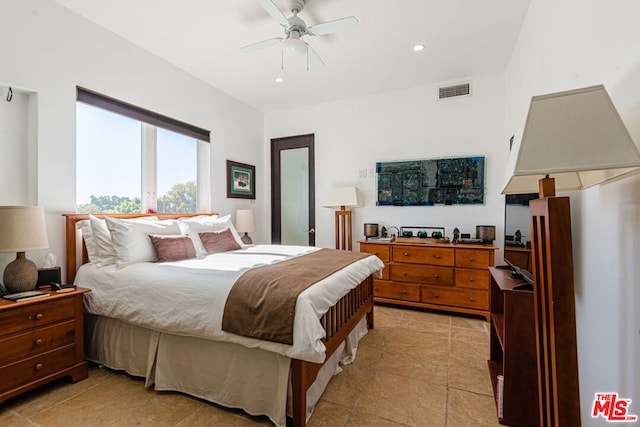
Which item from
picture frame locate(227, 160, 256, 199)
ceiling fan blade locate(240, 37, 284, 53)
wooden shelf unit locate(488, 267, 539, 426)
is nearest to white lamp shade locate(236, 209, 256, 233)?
picture frame locate(227, 160, 256, 199)

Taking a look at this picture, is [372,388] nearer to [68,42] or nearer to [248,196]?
[248,196]

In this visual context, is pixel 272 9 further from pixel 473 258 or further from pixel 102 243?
pixel 473 258

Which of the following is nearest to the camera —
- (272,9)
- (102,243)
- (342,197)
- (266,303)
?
(266,303)

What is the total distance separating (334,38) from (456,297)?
3.04 m

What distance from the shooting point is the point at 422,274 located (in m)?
3.47

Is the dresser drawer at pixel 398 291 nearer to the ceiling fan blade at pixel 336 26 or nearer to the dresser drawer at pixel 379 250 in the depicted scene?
the dresser drawer at pixel 379 250

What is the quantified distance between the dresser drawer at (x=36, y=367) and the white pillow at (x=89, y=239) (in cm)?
69

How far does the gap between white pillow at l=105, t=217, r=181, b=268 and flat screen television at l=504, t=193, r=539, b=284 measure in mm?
A: 2733

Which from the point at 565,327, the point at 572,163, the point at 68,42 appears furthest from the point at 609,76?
the point at 68,42

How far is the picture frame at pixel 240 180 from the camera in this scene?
4.20m

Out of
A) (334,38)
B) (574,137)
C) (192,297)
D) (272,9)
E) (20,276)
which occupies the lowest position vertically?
(192,297)

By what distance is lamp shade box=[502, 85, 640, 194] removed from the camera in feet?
2.84

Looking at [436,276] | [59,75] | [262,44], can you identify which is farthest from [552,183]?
[59,75]

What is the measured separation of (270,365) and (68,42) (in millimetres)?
3032
